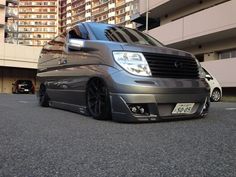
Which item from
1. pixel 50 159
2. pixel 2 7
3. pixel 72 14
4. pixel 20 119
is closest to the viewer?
pixel 50 159

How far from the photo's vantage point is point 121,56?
5.54 metres

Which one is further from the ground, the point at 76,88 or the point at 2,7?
the point at 2,7

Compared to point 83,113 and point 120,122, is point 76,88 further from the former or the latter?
point 120,122

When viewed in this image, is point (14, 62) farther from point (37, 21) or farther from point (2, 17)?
point (37, 21)

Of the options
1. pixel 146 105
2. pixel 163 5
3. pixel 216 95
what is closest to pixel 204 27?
pixel 163 5

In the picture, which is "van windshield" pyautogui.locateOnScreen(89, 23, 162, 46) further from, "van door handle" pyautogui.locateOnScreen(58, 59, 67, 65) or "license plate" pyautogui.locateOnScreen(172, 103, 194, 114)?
"license plate" pyautogui.locateOnScreen(172, 103, 194, 114)

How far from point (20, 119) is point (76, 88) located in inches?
44.7

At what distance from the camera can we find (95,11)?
128 meters

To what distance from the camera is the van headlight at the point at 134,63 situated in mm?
5410

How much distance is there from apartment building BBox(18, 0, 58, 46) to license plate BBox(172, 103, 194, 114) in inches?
5125

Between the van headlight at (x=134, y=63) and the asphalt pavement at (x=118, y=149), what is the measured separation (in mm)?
745

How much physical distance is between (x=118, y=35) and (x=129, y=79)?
1.44 meters

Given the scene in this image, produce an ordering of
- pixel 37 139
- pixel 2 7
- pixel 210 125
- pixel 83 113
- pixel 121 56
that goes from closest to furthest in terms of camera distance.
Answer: pixel 37 139
pixel 210 125
pixel 121 56
pixel 83 113
pixel 2 7

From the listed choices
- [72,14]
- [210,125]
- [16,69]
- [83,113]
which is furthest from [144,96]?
[72,14]
